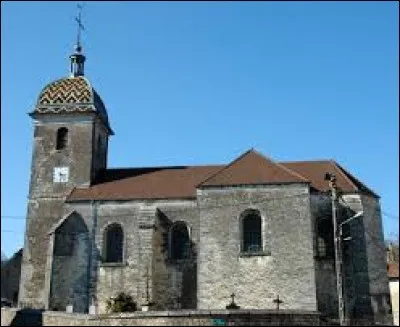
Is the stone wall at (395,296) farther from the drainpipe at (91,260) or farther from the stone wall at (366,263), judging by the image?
the drainpipe at (91,260)

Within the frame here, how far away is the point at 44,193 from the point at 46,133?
3.80m

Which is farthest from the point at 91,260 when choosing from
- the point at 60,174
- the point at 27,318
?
the point at 27,318

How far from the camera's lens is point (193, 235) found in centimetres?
3042

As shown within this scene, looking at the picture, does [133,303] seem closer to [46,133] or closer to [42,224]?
[42,224]

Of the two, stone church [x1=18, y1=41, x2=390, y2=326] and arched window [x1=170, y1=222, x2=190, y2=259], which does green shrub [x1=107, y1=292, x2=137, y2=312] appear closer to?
stone church [x1=18, y1=41, x2=390, y2=326]

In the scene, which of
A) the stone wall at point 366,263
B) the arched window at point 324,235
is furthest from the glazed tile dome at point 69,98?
the stone wall at point 366,263

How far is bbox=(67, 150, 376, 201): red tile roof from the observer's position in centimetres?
2931

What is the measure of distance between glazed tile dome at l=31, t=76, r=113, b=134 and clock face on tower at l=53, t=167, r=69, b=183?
3.45m

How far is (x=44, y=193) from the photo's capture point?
34.3 meters

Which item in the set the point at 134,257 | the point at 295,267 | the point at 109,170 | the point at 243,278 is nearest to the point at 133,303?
the point at 134,257

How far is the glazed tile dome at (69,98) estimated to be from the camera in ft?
116

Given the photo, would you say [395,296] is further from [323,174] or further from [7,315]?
[7,315]

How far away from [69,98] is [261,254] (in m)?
15.7

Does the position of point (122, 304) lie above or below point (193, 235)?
below
